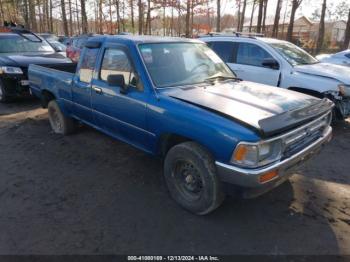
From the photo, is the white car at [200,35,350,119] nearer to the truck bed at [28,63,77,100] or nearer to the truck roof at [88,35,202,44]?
the truck roof at [88,35,202,44]

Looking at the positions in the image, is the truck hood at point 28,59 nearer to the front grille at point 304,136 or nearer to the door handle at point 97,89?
the door handle at point 97,89

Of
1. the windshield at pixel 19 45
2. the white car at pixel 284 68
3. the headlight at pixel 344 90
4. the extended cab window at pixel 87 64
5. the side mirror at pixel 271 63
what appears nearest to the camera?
the extended cab window at pixel 87 64

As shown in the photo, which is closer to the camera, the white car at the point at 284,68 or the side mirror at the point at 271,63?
the white car at the point at 284,68

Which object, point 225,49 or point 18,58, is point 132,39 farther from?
point 18,58

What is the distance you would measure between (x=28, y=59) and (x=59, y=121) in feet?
10.3

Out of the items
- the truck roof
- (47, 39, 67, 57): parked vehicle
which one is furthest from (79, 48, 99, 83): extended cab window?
(47, 39, 67, 57): parked vehicle

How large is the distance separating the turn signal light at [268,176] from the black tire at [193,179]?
0.44 meters

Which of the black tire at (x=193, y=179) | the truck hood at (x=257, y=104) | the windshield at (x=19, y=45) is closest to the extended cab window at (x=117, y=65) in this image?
the truck hood at (x=257, y=104)

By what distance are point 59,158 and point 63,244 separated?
2233 mm

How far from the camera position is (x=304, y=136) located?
11.0 feet

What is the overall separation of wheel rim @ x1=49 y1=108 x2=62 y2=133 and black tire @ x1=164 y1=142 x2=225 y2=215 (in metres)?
3.23

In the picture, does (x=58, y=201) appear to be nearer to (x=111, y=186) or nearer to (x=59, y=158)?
(x=111, y=186)

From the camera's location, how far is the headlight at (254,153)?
9.23 feet

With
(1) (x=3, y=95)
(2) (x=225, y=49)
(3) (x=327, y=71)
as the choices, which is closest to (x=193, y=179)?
(3) (x=327, y=71)
